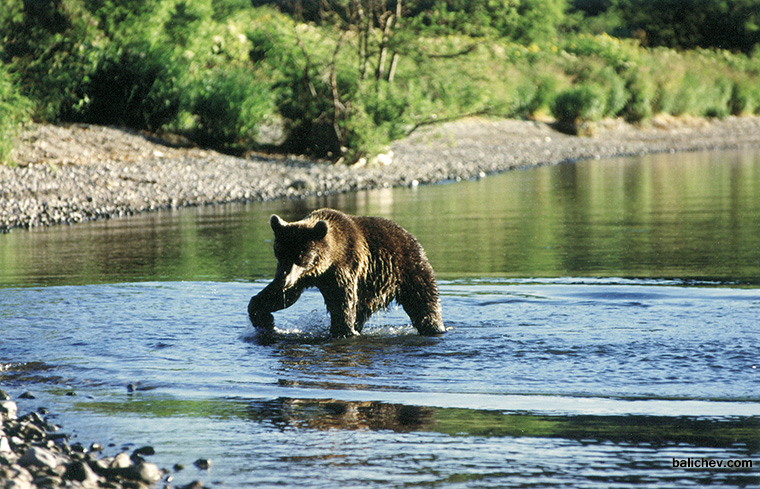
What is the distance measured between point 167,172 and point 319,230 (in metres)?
14.5

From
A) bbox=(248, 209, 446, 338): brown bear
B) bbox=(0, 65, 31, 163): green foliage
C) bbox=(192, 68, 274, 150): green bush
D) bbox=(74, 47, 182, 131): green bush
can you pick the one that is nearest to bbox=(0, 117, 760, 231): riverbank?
bbox=(0, 65, 31, 163): green foliage

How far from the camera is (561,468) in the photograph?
4980 mm

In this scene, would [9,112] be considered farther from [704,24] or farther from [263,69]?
[704,24]

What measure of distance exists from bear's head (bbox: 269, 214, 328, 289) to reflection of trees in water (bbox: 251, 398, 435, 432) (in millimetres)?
1555

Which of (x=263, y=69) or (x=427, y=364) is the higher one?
(x=263, y=69)

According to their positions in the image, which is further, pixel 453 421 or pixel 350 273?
pixel 350 273

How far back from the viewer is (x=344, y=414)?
6.05 meters

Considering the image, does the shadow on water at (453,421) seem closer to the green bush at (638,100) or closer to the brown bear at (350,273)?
the brown bear at (350,273)

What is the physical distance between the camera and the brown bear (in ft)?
25.6

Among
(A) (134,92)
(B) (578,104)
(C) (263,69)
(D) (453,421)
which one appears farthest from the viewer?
(B) (578,104)

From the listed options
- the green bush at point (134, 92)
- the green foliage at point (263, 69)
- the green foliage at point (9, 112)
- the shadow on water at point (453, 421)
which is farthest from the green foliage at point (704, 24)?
the shadow on water at point (453, 421)

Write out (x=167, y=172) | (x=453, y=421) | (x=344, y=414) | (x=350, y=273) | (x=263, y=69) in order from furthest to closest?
(x=263, y=69)
(x=167, y=172)
(x=350, y=273)
(x=344, y=414)
(x=453, y=421)

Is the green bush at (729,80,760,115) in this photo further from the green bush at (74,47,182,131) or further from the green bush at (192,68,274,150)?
the green bush at (74,47,182,131)

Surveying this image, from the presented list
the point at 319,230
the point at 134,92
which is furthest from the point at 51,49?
the point at 319,230
